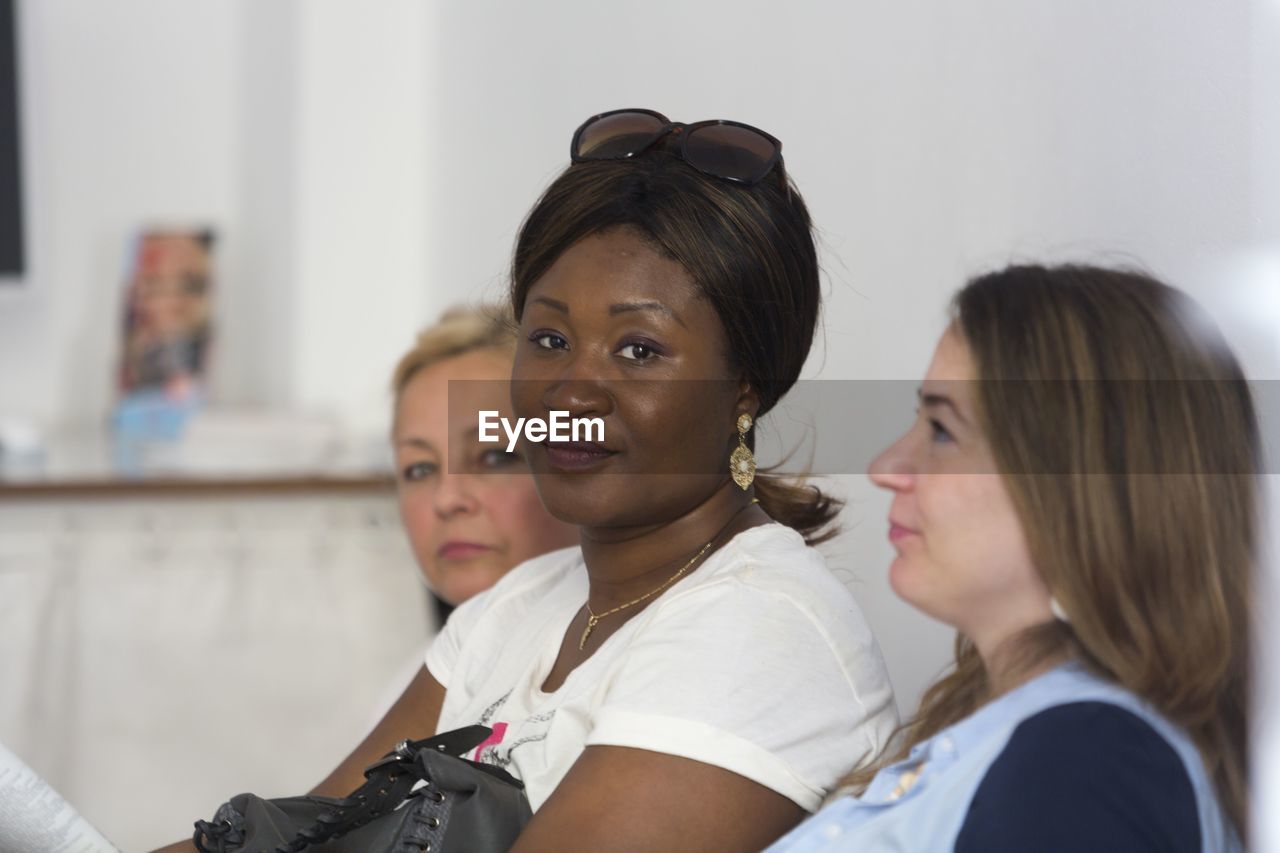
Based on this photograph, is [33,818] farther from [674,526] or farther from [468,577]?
[468,577]

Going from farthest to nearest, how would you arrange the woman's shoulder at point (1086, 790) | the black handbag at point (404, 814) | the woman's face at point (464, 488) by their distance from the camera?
A: the woman's face at point (464, 488)
the black handbag at point (404, 814)
the woman's shoulder at point (1086, 790)

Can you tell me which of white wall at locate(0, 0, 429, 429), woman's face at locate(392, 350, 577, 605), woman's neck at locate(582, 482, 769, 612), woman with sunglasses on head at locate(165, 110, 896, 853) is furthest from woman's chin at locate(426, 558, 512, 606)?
white wall at locate(0, 0, 429, 429)

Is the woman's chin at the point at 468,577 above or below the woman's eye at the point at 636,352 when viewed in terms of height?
below

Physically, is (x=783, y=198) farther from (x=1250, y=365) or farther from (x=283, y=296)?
(x=283, y=296)

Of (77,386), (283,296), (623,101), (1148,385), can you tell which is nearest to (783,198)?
(1148,385)

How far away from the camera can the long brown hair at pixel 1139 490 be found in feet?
2.86

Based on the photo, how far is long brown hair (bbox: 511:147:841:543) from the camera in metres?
1.19

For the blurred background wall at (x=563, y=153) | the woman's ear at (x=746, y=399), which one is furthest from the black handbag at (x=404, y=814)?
the blurred background wall at (x=563, y=153)

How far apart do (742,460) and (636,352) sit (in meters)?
0.14

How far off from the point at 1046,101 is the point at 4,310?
10.1 ft

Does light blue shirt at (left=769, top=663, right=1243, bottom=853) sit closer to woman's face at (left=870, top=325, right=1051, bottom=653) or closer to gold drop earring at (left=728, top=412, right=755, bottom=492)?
woman's face at (left=870, top=325, right=1051, bottom=653)

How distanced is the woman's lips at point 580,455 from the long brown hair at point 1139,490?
349mm

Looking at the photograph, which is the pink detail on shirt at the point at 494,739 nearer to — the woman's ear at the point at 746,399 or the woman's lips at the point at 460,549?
the woman's ear at the point at 746,399

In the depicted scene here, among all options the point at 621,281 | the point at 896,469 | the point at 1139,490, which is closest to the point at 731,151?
the point at 621,281
